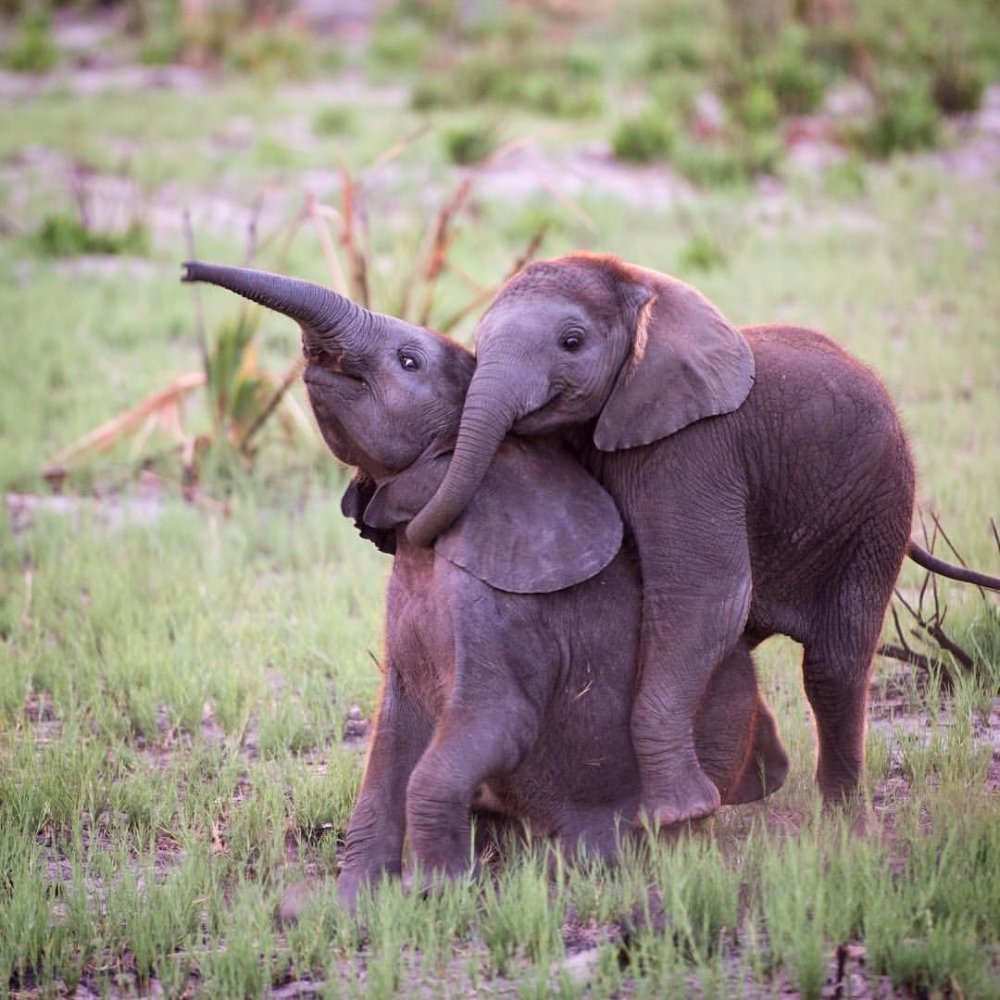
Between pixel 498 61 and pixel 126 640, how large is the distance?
44.9 ft

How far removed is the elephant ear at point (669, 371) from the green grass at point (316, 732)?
3.13 feet

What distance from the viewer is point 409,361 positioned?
155 inches

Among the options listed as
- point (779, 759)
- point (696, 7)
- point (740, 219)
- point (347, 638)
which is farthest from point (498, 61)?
point (779, 759)

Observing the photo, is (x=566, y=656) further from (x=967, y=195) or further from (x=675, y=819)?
(x=967, y=195)

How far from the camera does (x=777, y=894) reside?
364cm

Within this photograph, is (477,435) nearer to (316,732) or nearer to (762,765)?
(762,765)

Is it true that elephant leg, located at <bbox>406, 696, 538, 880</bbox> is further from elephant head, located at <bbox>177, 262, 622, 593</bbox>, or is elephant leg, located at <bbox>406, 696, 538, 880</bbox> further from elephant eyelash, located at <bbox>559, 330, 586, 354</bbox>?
elephant eyelash, located at <bbox>559, 330, 586, 354</bbox>

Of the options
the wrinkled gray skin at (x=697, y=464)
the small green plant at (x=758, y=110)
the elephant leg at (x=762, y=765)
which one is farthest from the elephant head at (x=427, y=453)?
the small green plant at (x=758, y=110)

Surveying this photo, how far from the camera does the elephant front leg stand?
3842mm

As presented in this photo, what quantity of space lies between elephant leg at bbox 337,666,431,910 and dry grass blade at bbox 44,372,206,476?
415cm

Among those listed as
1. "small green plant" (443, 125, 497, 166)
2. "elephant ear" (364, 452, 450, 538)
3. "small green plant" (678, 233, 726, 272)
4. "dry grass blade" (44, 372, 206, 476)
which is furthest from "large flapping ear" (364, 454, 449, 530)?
"small green plant" (443, 125, 497, 166)

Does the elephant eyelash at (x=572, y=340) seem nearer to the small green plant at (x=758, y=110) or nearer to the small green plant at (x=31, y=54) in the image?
the small green plant at (x=758, y=110)

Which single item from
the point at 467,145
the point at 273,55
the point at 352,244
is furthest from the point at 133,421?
the point at 273,55

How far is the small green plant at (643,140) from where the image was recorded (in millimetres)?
14195
